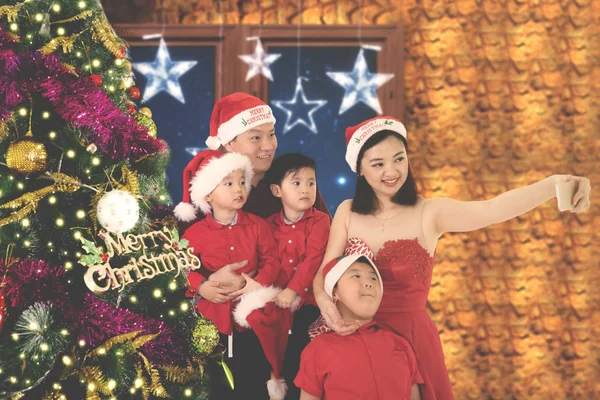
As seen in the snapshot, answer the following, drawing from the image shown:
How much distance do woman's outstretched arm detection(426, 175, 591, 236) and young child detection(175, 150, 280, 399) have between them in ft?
2.15

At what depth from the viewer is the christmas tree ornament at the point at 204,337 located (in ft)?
6.95

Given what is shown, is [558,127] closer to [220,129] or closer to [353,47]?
[353,47]

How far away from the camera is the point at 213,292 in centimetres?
234

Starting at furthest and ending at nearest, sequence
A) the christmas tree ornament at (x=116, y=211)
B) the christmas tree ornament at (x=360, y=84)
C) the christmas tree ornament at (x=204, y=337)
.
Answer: the christmas tree ornament at (x=360, y=84) → the christmas tree ornament at (x=204, y=337) → the christmas tree ornament at (x=116, y=211)

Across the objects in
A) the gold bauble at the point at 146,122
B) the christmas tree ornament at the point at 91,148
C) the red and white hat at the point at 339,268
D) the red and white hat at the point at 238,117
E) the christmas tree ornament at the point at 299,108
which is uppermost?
the christmas tree ornament at the point at 299,108

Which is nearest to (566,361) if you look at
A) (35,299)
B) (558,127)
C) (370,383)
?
(558,127)

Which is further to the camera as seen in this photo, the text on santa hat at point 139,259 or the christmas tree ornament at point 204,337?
the christmas tree ornament at point 204,337

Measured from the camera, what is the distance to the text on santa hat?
6.25ft

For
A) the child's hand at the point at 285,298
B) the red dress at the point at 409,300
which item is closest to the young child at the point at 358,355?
the red dress at the point at 409,300

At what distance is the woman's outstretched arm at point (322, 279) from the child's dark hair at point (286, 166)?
229mm

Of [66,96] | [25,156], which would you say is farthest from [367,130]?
[25,156]

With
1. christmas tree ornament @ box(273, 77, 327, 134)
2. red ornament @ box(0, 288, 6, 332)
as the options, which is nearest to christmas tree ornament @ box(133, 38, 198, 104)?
christmas tree ornament @ box(273, 77, 327, 134)

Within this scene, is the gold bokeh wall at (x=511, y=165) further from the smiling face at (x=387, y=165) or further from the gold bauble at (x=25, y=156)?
the gold bauble at (x=25, y=156)

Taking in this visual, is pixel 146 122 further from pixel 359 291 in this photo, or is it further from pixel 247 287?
Result: pixel 359 291
